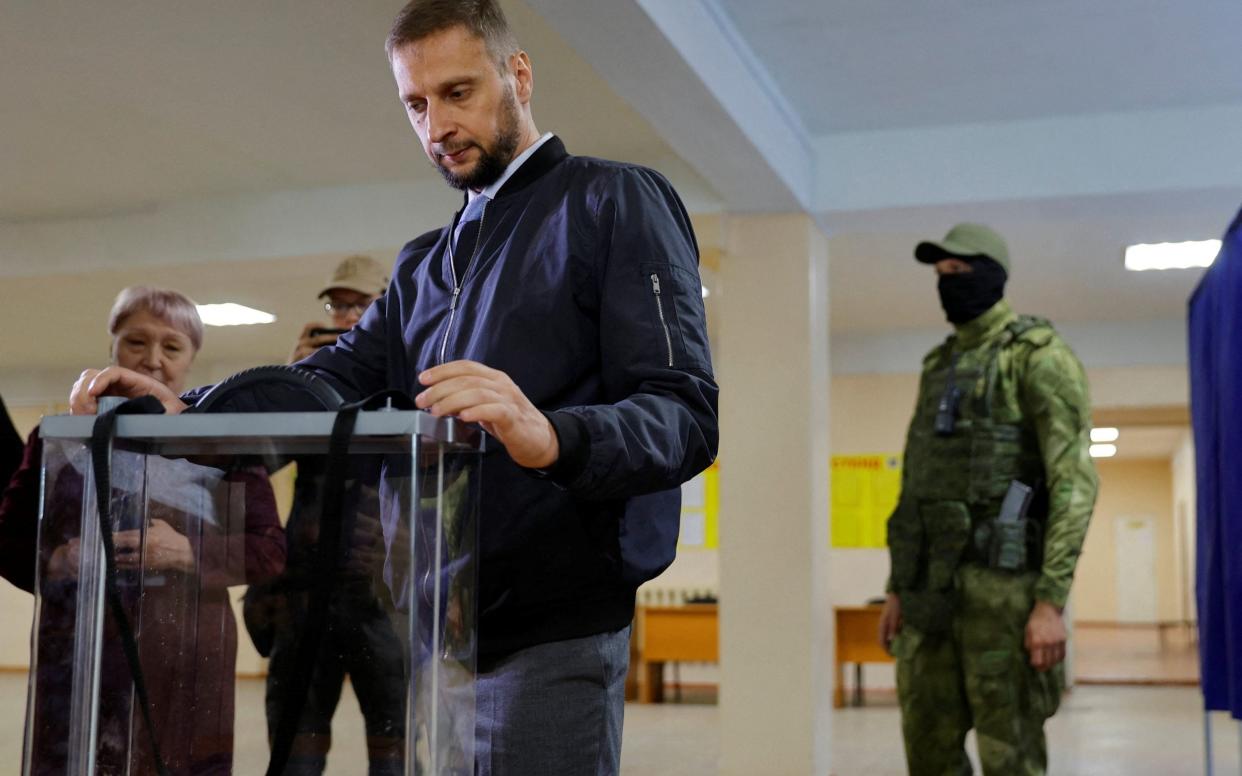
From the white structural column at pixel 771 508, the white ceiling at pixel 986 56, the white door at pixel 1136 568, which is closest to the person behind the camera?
the white ceiling at pixel 986 56

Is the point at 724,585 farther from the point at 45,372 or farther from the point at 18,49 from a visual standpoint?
the point at 45,372

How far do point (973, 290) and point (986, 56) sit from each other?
1409 millimetres

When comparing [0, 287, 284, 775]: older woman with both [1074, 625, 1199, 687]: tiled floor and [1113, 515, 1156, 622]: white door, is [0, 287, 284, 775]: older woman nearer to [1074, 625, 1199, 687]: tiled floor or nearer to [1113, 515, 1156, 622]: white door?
[1074, 625, 1199, 687]: tiled floor

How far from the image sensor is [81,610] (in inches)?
36.5

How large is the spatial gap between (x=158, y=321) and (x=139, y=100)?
9.76ft

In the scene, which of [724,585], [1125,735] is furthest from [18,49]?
[1125,735]

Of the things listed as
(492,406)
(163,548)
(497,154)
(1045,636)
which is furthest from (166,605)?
(1045,636)

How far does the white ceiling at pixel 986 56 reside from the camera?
4219 mm

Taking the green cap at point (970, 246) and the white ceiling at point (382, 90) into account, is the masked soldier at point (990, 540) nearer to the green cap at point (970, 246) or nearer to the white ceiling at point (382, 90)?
the green cap at point (970, 246)

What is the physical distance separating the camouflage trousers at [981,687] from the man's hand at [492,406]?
8.15 ft

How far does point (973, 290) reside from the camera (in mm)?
3566

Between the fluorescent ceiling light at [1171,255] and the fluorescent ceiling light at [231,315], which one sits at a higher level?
the fluorescent ceiling light at [1171,255]

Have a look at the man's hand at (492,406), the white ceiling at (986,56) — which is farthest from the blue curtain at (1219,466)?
the man's hand at (492,406)

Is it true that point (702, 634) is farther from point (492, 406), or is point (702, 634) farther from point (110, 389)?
point (492, 406)
